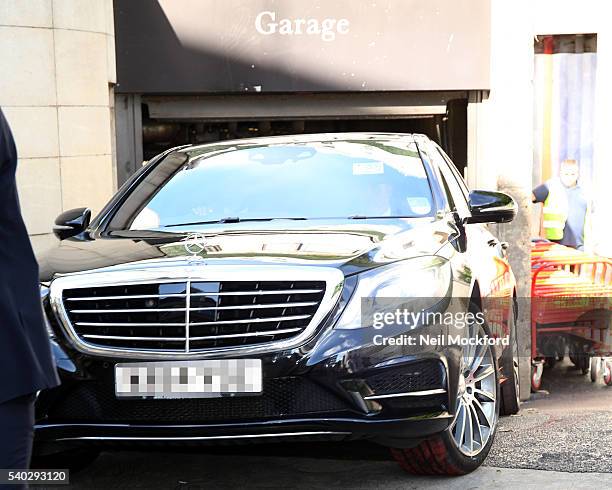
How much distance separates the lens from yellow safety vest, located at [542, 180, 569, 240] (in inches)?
435

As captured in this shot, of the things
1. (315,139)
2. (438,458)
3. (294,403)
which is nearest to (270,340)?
(294,403)

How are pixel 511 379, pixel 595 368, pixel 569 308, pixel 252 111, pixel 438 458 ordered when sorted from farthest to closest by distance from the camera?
pixel 252 111
pixel 595 368
pixel 569 308
pixel 511 379
pixel 438 458

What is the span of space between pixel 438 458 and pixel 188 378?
126cm

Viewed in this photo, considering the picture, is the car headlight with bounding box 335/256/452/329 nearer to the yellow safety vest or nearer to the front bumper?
the front bumper

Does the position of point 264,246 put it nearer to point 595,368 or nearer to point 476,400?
point 476,400

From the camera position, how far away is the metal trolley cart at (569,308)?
29.9 ft

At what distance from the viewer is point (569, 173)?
36.2 ft

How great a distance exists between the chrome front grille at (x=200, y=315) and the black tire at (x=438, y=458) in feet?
2.91

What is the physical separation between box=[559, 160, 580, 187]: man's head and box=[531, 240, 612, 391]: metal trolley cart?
175 cm

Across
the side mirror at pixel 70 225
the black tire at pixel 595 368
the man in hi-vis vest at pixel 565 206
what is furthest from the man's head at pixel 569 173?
A: the side mirror at pixel 70 225

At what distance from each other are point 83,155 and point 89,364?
4.86 m

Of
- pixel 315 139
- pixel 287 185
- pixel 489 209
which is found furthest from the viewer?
pixel 315 139

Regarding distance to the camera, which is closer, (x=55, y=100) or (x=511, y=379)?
(x=511, y=379)

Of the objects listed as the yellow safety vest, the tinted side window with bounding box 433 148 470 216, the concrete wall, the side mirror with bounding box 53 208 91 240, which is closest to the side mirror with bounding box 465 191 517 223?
the tinted side window with bounding box 433 148 470 216
